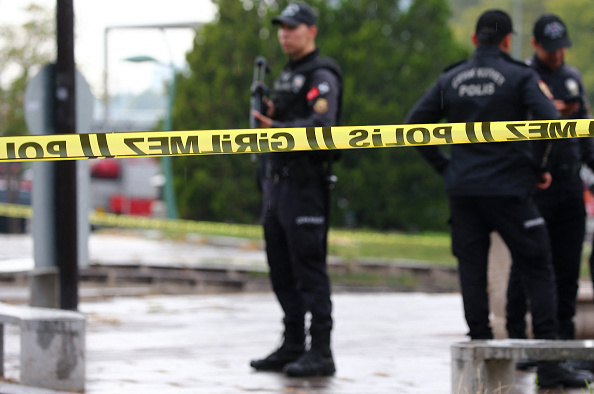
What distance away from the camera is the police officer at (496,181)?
555 cm

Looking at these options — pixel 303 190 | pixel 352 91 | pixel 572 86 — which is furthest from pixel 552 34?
pixel 352 91

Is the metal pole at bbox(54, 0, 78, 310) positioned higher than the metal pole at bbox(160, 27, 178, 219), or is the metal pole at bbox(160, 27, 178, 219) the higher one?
the metal pole at bbox(160, 27, 178, 219)

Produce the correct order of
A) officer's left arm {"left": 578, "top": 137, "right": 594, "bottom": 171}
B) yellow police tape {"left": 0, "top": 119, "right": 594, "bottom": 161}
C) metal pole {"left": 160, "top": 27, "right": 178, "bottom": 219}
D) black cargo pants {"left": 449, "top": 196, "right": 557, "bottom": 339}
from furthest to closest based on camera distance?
1. metal pole {"left": 160, "top": 27, "right": 178, "bottom": 219}
2. officer's left arm {"left": 578, "top": 137, "right": 594, "bottom": 171}
3. black cargo pants {"left": 449, "top": 196, "right": 557, "bottom": 339}
4. yellow police tape {"left": 0, "top": 119, "right": 594, "bottom": 161}

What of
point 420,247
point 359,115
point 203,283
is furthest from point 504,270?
point 359,115

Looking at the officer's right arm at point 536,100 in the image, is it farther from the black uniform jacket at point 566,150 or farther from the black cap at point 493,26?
the black uniform jacket at point 566,150

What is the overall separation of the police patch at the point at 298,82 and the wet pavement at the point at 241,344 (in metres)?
1.59

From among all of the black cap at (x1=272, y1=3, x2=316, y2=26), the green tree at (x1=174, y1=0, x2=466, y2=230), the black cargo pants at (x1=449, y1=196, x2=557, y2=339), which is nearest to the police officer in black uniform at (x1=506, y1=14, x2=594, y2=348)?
the black cargo pants at (x1=449, y1=196, x2=557, y2=339)

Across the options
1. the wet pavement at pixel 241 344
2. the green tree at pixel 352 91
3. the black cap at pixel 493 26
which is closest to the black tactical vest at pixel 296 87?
the black cap at pixel 493 26

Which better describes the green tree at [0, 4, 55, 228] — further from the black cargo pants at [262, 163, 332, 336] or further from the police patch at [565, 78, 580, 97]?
the police patch at [565, 78, 580, 97]

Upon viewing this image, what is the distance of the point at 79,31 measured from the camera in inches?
1367

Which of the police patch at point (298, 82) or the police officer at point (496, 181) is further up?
the police patch at point (298, 82)

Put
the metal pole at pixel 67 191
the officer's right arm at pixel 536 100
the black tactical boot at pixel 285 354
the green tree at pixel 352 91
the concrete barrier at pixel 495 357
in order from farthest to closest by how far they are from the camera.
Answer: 1. the green tree at pixel 352 91
2. the metal pole at pixel 67 191
3. the black tactical boot at pixel 285 354
4. the officer's right arm at pixel 536 100
5. the concrete barrier at pixel 495 357

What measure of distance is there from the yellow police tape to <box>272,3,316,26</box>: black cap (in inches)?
67.4

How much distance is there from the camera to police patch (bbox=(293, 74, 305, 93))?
6207 millimetres
